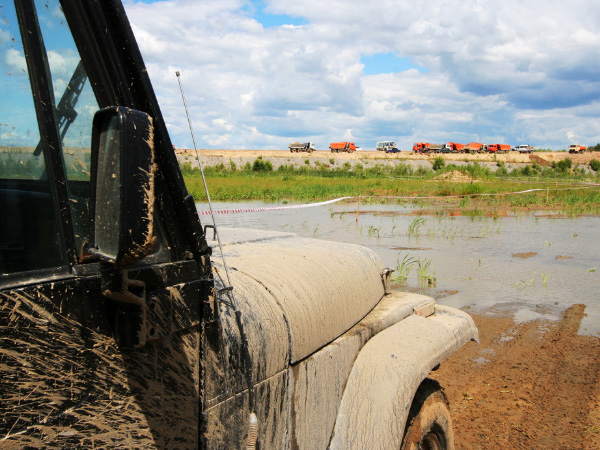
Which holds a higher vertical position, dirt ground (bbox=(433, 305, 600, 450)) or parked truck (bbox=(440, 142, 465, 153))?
parked truck (bbox=(440, 142, 465, 153))

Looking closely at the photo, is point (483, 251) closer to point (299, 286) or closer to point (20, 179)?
point (299, 286)

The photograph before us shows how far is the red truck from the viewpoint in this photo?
83.9m

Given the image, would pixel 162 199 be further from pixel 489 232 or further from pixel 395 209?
pixel 395 209

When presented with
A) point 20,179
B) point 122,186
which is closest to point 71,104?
point 20,179

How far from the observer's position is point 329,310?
224cm

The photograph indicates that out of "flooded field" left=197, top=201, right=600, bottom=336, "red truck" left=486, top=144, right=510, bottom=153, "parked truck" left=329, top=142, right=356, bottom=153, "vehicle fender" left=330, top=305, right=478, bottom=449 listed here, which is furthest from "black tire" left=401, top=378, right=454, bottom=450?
"red truck" left=486, top=144, right=510, bottom=153

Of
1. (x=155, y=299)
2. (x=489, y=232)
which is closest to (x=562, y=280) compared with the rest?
(x=489, y=232)

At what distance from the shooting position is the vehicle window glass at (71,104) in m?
1.23

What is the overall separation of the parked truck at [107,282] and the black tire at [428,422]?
86cm

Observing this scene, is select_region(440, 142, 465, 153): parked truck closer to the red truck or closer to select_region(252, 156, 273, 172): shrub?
the red truck

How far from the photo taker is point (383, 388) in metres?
2.24

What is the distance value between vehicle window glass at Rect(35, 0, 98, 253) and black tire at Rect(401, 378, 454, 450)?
5.98 ft

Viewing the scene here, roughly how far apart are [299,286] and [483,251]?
10865mm

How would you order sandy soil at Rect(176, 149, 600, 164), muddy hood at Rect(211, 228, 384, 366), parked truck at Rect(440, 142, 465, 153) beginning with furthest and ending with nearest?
parked truck at Rect(440, 142, 465, 153) → sandy soil at Rect(176, 149, 600, 164) → muddy hood at Rect(211, 228, 384, 366)
